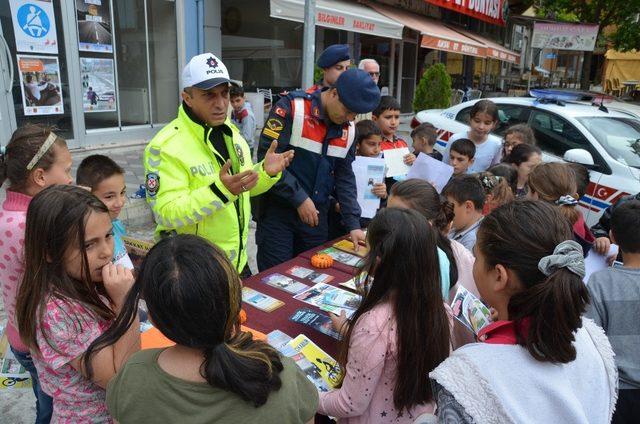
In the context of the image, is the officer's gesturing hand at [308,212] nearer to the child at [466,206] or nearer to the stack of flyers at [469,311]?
the child at [466,206]

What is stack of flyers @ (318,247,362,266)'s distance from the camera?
2.58 metres

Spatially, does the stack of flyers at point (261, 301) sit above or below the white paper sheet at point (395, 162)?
below

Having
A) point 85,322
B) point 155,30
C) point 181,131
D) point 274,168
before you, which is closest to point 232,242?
point 274,168

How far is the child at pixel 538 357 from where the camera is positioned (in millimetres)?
1062

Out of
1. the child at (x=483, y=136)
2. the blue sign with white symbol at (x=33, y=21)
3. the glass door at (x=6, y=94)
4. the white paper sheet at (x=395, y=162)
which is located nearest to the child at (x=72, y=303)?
the white paper sheet at (x=395, y=162)

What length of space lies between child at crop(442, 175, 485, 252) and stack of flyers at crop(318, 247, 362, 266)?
0.57 metres

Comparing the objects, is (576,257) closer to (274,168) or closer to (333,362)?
(333,362)

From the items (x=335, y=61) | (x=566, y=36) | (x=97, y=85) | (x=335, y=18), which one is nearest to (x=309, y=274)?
(x=335, y=61)

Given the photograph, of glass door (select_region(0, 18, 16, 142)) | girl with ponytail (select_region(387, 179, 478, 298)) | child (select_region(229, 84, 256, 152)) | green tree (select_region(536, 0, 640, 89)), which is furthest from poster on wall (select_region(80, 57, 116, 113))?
green tree (select_region(536, 0, 640, 89))

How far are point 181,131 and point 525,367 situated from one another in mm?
1636

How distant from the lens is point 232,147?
2273 millimetres

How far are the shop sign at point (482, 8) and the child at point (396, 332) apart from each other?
12367 mm

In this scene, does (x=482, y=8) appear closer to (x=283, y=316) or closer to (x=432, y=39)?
(x=432, y=39)

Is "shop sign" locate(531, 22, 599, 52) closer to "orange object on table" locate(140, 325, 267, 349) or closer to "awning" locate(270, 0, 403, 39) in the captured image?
"awning" locate(270, 0, 403, 39)
